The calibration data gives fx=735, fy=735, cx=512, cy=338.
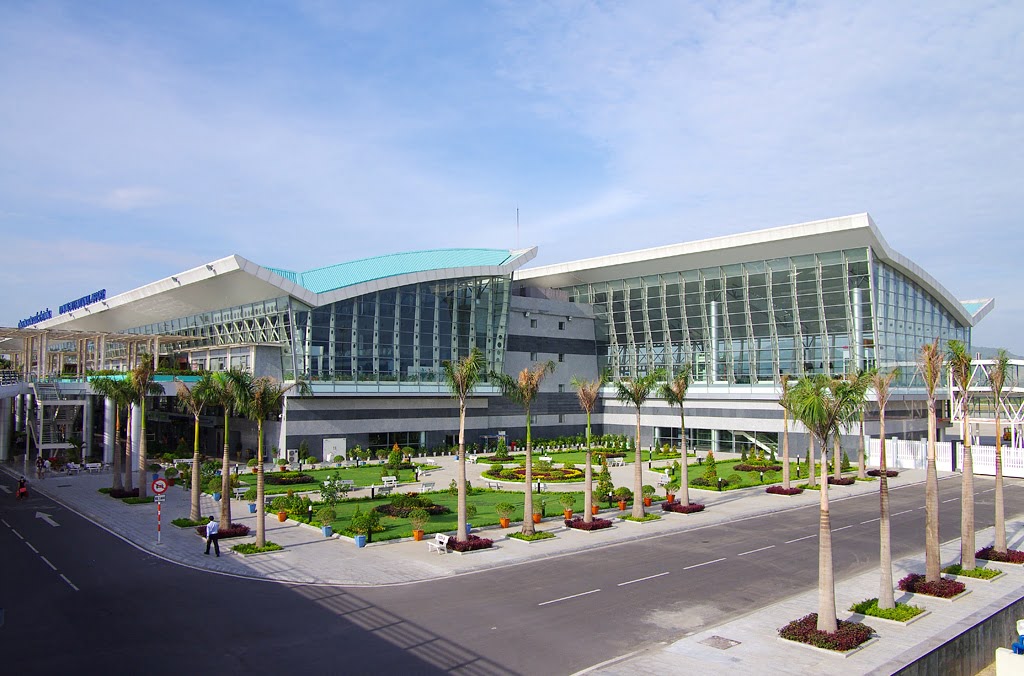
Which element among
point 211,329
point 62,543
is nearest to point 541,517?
point 62,543

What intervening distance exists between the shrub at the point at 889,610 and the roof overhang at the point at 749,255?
4249cm

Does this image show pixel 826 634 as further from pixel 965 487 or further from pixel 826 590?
pixel 965 487

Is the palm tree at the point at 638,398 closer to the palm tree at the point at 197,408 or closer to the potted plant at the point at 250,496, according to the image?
the palm tree at the point at 197,408

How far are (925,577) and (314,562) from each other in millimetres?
20591

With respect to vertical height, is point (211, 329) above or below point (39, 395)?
above

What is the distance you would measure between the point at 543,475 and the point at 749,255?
29437 mm

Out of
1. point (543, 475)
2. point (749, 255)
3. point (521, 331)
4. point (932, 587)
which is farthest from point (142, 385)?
point (749, 255)

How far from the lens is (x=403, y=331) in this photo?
209 ft

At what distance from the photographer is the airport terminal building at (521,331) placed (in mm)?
58938

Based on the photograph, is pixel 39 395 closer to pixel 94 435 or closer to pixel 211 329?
pixel 94 435

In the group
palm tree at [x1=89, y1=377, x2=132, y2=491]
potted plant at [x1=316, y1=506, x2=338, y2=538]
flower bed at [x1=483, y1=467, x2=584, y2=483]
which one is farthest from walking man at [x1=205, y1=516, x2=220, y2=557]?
flower bed at [x1=483, y1=467, x2=584, y2=483]

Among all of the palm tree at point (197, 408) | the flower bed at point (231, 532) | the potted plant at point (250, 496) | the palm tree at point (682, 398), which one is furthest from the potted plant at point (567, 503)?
the palm tree at point (197, 408)

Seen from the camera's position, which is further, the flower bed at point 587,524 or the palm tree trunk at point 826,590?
the flower bed at point 587,524

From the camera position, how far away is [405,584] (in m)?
24.0
